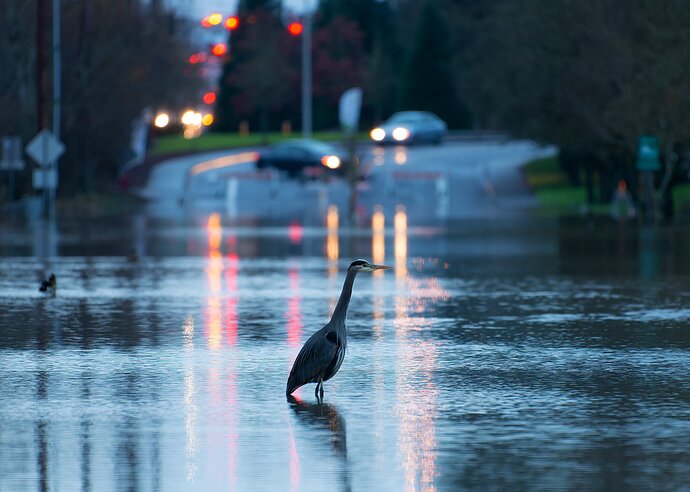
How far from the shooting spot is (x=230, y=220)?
163 ft

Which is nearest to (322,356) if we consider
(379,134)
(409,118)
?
(379,134)

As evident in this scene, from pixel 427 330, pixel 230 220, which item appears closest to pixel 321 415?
pixel 427 330

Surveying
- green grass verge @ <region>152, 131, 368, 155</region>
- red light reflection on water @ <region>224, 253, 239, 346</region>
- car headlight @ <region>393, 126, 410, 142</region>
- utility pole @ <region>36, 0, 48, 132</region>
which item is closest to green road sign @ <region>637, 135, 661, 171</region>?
utility pole @ <region>36, 0, 48, 132</region>

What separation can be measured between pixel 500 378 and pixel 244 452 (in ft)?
13.3

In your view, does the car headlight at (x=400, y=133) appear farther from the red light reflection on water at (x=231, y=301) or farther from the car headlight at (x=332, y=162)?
the red light reflection on water at (x=231, y=301)

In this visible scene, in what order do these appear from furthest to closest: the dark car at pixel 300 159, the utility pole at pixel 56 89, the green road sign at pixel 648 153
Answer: the dark car at pixel 300 159
the utility pole at pixel 56 89
the green road sign at pixel 648 153

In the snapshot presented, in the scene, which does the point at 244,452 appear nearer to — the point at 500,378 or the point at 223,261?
the point at 500,378

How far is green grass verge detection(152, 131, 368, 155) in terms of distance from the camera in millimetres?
A: 98125

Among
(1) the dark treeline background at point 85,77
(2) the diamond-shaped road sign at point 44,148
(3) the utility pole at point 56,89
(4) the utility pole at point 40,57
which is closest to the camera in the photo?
(4) the utility pole at point 40,57

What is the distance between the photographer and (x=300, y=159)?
7638 cm

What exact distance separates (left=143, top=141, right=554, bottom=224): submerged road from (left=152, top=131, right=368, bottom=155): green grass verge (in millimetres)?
6140

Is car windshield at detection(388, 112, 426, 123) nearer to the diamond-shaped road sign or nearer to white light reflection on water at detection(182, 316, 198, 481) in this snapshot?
the diamond-shaped road sign

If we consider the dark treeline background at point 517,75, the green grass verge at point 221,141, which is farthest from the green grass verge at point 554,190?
the green grass verge at point 221,141

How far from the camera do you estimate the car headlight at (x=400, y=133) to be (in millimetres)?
88625
